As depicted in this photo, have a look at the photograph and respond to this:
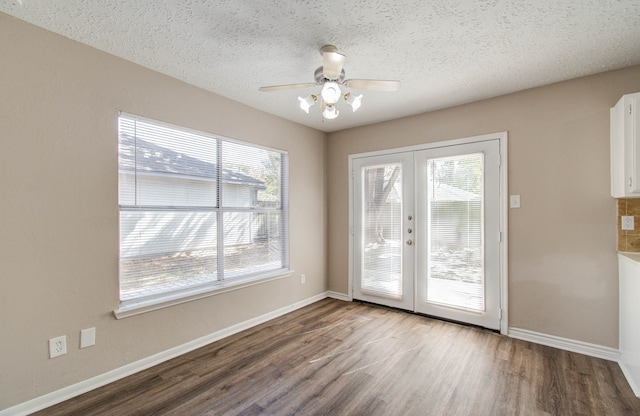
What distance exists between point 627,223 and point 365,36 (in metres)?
2.72

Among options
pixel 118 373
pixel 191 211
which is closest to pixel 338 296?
pixel 191 211

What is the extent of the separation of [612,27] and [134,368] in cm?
436

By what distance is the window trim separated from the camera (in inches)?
92.4

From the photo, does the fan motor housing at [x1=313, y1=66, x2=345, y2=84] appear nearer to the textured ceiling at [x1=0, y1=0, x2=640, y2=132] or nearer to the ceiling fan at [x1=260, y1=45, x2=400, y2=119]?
the ceiling fan at [x1=260, y1=45, x2=400, y2=119]

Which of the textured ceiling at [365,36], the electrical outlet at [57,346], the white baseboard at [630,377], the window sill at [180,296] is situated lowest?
the white baseboard at [630,377]

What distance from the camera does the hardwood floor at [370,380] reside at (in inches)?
75.9

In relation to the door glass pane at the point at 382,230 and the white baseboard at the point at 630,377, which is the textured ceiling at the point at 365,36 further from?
the white baseboard at the point at 630,377

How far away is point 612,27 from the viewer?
1.92 m

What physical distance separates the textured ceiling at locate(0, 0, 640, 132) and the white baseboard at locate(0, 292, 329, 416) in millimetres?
2509

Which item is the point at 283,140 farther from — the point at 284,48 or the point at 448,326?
the point at 448,326

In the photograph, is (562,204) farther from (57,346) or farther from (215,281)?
(57,346)

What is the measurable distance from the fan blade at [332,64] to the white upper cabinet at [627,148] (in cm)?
225

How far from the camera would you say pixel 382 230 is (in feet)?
12.8

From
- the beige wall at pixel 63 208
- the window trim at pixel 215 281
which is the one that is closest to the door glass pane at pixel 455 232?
the window trim at pixel 215 281
